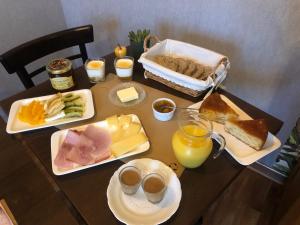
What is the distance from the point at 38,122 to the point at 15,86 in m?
1.24

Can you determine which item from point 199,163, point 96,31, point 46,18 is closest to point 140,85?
point 199,163

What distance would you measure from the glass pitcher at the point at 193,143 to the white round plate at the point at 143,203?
0.06 meters

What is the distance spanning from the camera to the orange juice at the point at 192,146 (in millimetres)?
680

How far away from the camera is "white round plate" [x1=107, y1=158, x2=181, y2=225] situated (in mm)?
621

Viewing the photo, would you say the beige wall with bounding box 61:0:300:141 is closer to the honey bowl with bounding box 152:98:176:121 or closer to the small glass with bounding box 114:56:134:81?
the small glass with bounding box 114:56:134:81

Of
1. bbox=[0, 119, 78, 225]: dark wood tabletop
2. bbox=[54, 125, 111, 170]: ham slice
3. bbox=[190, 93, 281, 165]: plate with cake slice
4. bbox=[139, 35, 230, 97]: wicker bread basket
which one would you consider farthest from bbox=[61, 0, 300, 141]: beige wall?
bbox=[0, 119, 78, 225]: dark wood tabletop

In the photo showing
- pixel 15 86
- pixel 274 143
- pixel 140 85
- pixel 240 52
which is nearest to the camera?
pixel 274 143

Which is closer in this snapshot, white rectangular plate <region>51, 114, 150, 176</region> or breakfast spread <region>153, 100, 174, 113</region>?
white rectangular plate <region>51, 114, 150, 176</region>

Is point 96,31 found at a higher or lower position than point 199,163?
lower

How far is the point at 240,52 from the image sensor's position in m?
1.24

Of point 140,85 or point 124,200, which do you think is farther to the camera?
point 140,85

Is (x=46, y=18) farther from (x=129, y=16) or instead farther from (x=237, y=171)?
(x=237, y=171)

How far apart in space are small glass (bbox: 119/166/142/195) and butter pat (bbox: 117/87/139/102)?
33cm

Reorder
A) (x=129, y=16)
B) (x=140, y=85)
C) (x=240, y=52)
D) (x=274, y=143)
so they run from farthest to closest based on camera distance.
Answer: (x=129, y=16)
(x=240, y=52)
(x=140, y=85)
(x=274, y=143)
